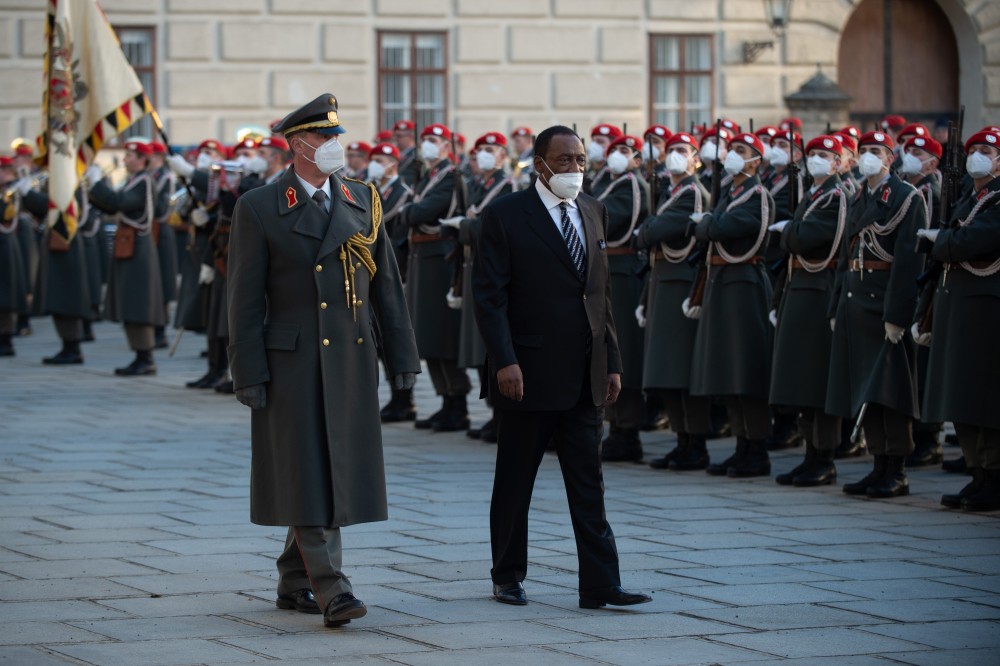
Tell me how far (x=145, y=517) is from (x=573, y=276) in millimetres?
3092

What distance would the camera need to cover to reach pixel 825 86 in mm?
23219

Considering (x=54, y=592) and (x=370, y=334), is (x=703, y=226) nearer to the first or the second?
(x=370, y=334)

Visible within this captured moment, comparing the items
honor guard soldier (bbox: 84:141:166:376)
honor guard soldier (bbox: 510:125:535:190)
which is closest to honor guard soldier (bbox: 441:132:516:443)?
honor guard soldier (bbox: 510:125:535:190)

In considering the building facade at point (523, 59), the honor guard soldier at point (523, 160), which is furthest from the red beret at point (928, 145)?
the building facade at point (523, 59)

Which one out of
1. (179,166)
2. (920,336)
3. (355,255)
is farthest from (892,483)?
(179,166)

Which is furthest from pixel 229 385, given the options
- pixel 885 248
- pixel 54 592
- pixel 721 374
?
pixel 54 592

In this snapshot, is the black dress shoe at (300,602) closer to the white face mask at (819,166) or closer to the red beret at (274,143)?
the white face mask at (819,166)

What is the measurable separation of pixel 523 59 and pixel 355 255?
55.0 ft

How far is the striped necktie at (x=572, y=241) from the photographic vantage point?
6.81 metres

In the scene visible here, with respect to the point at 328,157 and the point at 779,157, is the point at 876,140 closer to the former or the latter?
the point at 779,157

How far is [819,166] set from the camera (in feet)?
32.3

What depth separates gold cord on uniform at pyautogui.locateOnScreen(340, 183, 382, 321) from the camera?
652 centimetres

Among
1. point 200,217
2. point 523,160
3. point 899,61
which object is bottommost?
point 200,217

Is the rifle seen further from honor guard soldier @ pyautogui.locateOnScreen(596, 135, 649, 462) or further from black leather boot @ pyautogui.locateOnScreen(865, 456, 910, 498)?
honor guard soldier @ pyautogui.locateOnScreen(596, 135, 649, 462)
